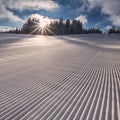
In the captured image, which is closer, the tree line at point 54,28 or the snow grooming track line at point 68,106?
A: the snow grooming track line at point 68,106

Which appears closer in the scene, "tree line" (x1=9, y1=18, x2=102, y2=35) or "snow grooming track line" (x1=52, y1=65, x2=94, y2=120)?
"snow grooming track line" (x1=52, y1=65, x2=94, y2=120)

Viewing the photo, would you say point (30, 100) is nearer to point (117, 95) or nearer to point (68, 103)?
point (68, 103)

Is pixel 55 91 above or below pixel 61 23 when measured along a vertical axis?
below

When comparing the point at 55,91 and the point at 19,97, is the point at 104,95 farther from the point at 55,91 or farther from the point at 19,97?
the point at 19,97

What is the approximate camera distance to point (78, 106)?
433 centimetres

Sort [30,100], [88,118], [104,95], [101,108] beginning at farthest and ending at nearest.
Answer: [104,95], [30,100], [101,108], [88,118]

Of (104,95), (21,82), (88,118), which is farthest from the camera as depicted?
(21,82)

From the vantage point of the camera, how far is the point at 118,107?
4355 mm

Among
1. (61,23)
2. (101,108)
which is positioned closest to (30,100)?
(101,108)

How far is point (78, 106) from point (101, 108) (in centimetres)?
60

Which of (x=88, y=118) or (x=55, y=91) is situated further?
(x=55, y=91)

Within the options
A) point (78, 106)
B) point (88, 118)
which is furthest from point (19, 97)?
point (88, 118)

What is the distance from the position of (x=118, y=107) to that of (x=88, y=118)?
1.09m

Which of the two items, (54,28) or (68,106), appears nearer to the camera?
(68,106)
